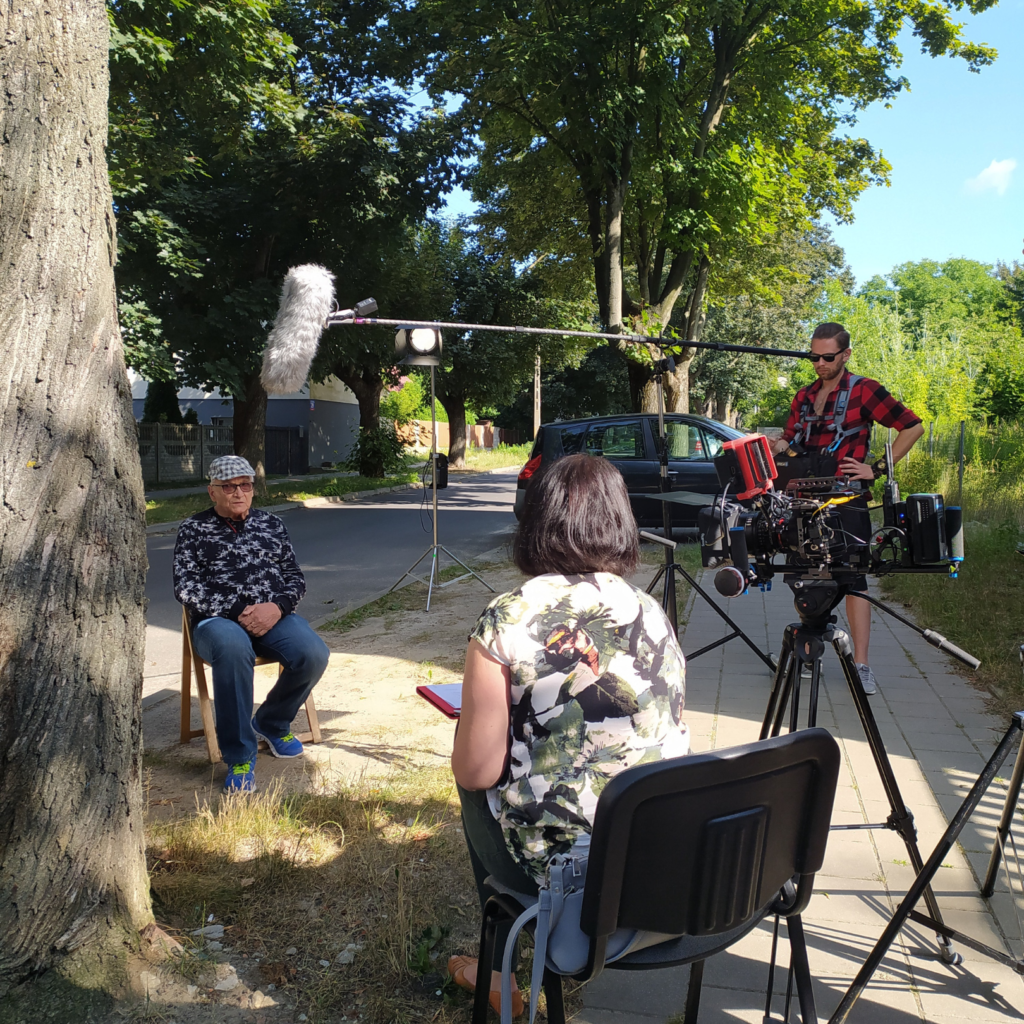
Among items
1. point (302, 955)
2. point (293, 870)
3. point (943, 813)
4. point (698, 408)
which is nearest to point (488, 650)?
point (302, 955)

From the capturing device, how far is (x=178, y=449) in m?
25.6

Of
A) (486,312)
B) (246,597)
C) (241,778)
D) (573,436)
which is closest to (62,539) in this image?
(241,778)

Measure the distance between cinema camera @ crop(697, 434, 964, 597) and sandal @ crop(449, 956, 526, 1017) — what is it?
1287mm

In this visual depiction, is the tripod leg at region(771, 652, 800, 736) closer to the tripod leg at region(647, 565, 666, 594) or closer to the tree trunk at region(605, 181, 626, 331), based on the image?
the tripod leg at region(647, 565, 666, 594)

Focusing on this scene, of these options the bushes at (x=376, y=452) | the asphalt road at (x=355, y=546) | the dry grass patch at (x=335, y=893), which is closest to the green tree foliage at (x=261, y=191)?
the asphalt road at (x=355, y=546)

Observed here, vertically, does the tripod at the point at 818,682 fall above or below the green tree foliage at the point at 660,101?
below

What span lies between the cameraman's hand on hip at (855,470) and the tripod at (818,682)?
155 cm

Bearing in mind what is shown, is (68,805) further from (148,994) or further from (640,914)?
(640,914)

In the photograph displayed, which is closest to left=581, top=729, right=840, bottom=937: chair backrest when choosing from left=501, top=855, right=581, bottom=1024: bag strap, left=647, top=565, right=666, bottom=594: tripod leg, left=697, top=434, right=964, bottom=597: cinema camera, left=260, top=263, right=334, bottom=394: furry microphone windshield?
left=501, top=855, right=581, bottom=1024: bag strap

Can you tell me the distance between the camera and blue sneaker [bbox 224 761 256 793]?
381 cm

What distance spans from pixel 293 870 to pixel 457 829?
687 millimetres

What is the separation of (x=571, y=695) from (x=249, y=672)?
251cm

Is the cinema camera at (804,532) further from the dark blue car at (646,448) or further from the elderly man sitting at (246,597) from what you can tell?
the dark blue car at (646,448)

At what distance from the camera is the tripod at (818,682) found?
2629 mm
